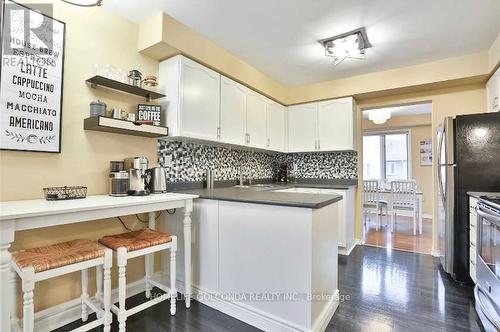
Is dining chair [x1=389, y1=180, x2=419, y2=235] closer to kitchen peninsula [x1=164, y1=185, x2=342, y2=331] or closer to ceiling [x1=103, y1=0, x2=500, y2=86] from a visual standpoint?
ceiling [x1=103, y1=0, x2=500, y2=86]

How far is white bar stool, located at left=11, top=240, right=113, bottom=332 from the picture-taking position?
1218 mm

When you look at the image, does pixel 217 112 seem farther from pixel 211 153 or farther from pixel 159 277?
pixel 159 277

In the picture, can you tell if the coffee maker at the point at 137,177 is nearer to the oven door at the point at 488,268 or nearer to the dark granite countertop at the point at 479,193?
the oven door at the point at 488,268

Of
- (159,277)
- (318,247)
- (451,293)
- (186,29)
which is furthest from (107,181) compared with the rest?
(451,293)

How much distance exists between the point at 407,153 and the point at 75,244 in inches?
255

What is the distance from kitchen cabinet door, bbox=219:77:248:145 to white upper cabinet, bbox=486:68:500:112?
248 centimetres

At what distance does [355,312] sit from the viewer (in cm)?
185

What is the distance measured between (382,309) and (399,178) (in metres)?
4.90

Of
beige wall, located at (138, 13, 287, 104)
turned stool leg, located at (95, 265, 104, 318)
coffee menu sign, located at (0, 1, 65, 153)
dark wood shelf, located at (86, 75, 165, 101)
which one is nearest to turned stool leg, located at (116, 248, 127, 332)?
turned stool leg, located at (95, 265, 104, 318)

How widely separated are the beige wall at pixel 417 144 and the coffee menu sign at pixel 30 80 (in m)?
6.32

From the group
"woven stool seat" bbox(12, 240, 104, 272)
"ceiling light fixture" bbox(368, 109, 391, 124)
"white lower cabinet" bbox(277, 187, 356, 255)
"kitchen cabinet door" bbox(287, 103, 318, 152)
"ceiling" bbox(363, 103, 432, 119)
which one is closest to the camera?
"woven stool seat" bbox(12, 240, 104, 272)

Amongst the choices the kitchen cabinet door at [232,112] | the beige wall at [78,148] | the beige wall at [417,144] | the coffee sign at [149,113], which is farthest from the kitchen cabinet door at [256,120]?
the beige wall at [417,144]

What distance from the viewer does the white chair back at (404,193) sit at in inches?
164

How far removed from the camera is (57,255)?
1.37 meters
